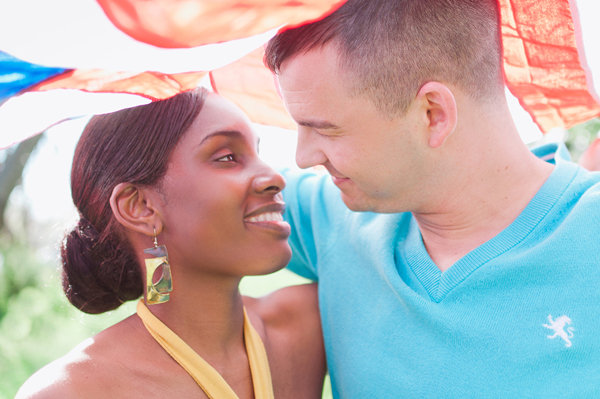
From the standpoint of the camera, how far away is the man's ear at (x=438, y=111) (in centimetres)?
166

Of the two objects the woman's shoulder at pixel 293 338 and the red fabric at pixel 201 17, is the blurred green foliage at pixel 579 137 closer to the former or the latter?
the woman's shoulder at pixel 293 338

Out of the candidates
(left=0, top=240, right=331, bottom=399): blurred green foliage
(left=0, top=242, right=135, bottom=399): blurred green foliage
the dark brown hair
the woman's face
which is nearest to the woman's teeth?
the woman's face

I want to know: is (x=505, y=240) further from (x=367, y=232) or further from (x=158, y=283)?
(x=158, y=283)

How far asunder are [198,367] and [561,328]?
0.96 meters

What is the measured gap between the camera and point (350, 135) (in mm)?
1689

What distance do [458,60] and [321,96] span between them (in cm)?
39

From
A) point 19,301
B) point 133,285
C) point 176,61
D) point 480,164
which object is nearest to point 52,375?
point 133,285

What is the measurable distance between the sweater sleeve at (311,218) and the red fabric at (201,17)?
3.01 ft

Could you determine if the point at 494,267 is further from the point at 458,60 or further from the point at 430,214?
the point at 458,60

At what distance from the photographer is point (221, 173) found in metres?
1.80

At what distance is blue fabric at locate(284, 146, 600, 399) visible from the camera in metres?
1.47

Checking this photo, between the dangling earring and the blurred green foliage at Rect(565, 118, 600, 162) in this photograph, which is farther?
the blurred green foliage at Rect(565, 118, 600, 162)

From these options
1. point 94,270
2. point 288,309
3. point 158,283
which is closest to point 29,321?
point 94,270

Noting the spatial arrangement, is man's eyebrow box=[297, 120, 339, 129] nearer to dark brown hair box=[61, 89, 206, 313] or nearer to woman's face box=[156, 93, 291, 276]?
woman's face box=[156, 93, 291, 276]
